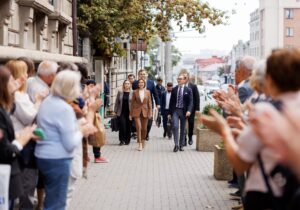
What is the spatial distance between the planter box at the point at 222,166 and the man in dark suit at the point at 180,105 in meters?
5.08

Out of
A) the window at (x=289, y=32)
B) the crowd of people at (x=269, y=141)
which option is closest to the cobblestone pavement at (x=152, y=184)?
the crowd of people at (x=269, y=141)

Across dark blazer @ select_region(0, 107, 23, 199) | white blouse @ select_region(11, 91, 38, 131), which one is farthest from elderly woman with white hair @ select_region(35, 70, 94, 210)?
dark blazer @ select_region(0, 107, 23, 199)

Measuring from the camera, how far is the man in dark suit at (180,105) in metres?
17.4

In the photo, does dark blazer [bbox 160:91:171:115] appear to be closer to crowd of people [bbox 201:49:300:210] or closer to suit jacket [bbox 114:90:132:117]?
suit jacket [bbox 114:90:132:117]

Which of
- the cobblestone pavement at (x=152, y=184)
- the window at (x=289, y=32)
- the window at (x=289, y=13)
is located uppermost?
the window at (x=289, y=13)

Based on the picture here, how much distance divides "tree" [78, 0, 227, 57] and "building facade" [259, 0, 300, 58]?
94376 millimetres

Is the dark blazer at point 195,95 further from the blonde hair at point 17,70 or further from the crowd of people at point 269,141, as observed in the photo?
the crowd of people at point 269,141

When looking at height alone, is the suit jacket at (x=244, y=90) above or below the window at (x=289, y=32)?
below

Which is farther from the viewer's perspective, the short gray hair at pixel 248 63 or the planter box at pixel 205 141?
the planter box at pixel 205 141

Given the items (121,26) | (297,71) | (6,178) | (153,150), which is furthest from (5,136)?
(121,26)

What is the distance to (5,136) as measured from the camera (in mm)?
6137

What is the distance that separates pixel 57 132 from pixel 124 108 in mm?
12116

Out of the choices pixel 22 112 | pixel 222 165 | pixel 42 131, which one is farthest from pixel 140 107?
pixel 42 131

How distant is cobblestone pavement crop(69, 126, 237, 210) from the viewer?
10.1 metres
